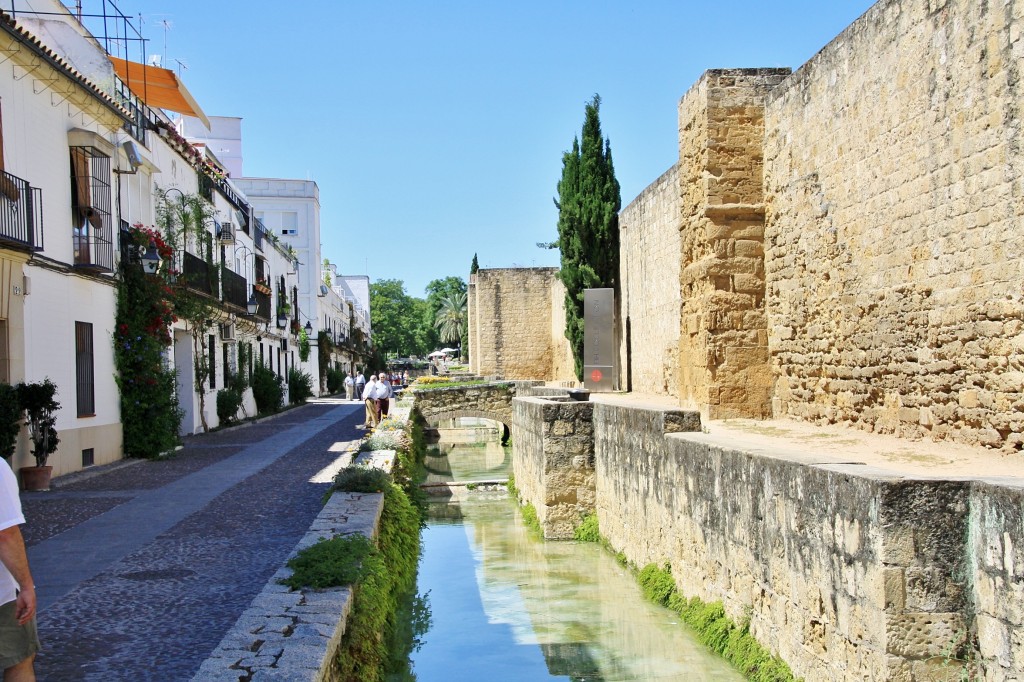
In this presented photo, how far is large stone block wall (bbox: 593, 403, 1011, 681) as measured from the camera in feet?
14.2

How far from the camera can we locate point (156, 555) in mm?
7289

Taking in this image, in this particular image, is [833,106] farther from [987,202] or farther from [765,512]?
[765,512]

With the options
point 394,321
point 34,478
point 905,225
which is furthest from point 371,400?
point 394,321

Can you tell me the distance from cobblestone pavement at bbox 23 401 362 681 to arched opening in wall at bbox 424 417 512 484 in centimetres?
741

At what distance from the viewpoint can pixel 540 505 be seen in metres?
13.3

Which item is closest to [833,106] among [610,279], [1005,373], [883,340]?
[883,340]

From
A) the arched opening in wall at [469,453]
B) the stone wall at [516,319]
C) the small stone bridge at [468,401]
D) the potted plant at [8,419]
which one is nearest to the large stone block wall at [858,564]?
the potted plant at [8,419]

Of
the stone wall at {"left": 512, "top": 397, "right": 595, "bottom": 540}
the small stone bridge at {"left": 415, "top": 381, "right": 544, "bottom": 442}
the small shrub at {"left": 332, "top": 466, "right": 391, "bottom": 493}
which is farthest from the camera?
the small stone bridge at {"left": 415, "top": 381, "right": 544, "bottom": 442}

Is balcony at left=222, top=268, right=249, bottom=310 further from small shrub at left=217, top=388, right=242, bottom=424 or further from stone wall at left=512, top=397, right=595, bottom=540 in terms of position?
stone wall at left=512, top=397, right=595, bottom=540

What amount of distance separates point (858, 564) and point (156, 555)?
16.5 ft

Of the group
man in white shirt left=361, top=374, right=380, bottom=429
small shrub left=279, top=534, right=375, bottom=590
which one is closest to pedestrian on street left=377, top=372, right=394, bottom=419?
man in white shirt left=361, top=374, right=380, bottom=429

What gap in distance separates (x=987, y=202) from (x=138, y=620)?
569cm

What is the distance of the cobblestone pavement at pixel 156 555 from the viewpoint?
4.95 metres

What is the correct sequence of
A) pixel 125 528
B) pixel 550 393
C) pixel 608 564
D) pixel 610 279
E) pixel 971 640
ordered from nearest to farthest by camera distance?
pixel 971 640 → pixel 125 528 → pixel 608 564 → pixel 550 393 → pixel 610 279
